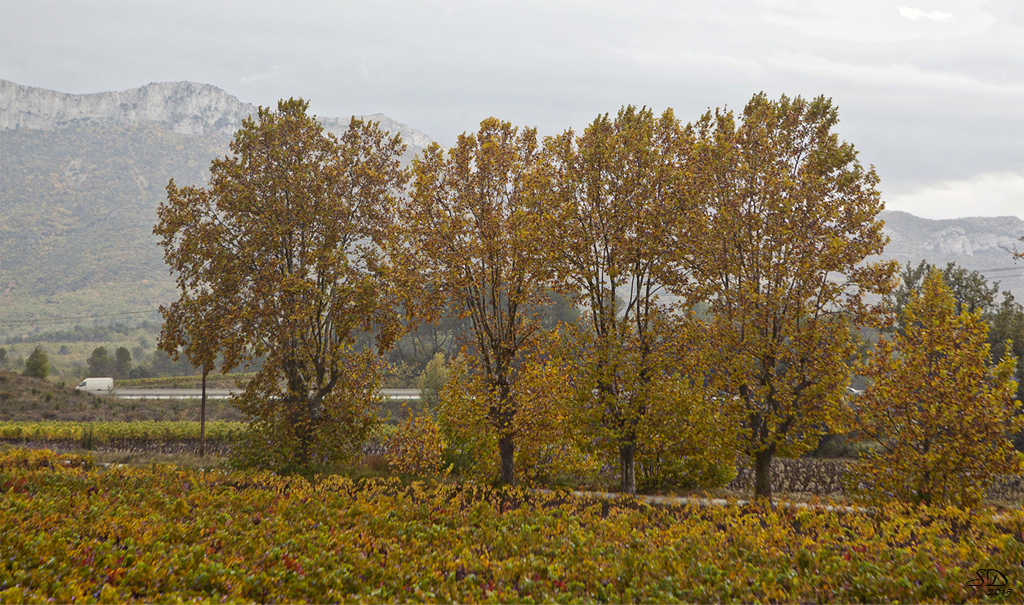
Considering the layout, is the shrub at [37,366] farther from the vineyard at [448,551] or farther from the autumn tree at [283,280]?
the vineyard at [448,551]

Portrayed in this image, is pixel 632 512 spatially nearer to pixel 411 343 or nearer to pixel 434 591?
pixel 434 591

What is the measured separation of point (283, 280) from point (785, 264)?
463 inches

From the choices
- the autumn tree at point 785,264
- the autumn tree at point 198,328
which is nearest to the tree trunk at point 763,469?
the autumn tree at point 785,264

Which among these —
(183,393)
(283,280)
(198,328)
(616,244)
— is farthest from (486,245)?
(183,393)

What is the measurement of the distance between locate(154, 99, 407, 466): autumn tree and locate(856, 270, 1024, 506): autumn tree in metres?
11.7

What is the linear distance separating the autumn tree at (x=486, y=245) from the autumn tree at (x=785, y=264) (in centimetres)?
424

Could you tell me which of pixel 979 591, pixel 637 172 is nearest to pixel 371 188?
pixel 637 172

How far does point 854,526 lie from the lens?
330 inches

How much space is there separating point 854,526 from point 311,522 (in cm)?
812

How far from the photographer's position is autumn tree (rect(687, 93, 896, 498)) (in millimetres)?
12438

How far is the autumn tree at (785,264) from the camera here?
1244 centimetres

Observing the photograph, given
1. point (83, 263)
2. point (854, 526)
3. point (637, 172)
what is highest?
point (83, 263)

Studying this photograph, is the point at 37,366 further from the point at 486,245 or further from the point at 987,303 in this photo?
the point at 987,303

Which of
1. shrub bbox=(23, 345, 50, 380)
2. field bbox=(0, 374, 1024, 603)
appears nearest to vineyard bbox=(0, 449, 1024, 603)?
field bbox=(0, 374, 1024, 603)
